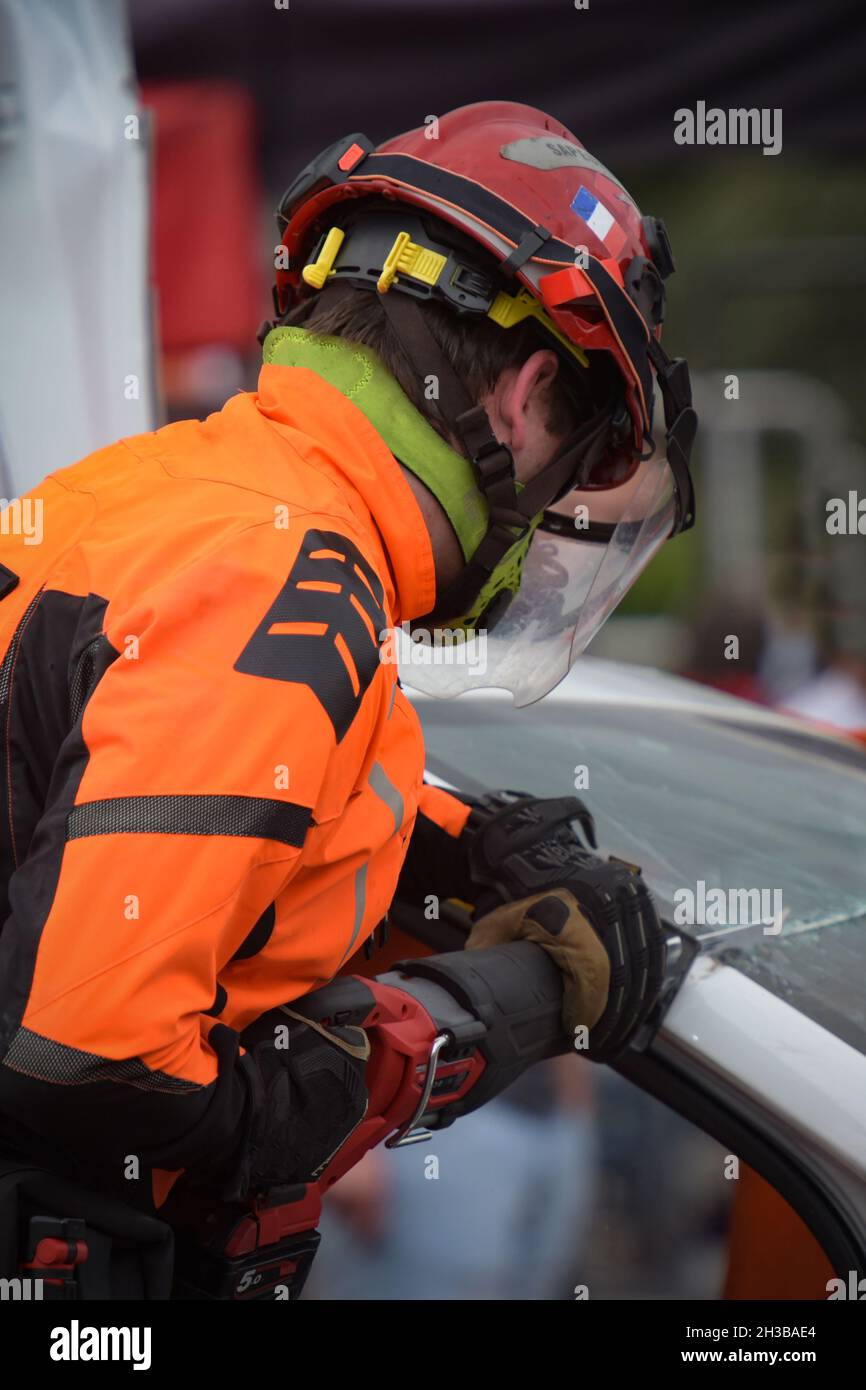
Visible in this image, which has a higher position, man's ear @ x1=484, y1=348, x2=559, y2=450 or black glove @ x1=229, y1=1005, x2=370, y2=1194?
man's ear @ x1=484, y1=348, x2=559, y2=450

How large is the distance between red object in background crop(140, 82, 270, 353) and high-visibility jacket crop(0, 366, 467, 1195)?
274cm

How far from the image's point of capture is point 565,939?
2004 mm

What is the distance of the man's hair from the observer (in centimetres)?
181

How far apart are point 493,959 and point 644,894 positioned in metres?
0.24

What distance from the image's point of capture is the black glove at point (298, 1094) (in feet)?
5.21

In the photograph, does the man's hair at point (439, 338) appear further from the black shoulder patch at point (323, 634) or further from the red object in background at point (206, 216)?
the red object in background at point (206, 216)

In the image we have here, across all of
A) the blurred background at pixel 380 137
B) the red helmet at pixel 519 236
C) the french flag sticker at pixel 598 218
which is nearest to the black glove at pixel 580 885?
the red helmet at pixel 519 236

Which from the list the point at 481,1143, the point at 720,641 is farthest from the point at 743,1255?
the point at 720,641

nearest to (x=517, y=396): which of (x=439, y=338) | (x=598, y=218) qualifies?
(x=439, y=338)

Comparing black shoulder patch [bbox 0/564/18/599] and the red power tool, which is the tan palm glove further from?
black shoulder patch [bbox 0/564/18/599]

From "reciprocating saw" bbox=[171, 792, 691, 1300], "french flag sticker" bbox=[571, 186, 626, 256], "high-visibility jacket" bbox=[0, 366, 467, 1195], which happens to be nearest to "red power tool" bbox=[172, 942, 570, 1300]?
"reciprocating saw" bbox=[171, 792, 691, 1300]

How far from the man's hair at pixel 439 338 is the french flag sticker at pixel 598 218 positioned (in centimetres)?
16

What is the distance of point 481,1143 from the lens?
10.8 ft

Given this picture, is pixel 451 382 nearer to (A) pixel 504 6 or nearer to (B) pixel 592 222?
(B) pixel 592 222
